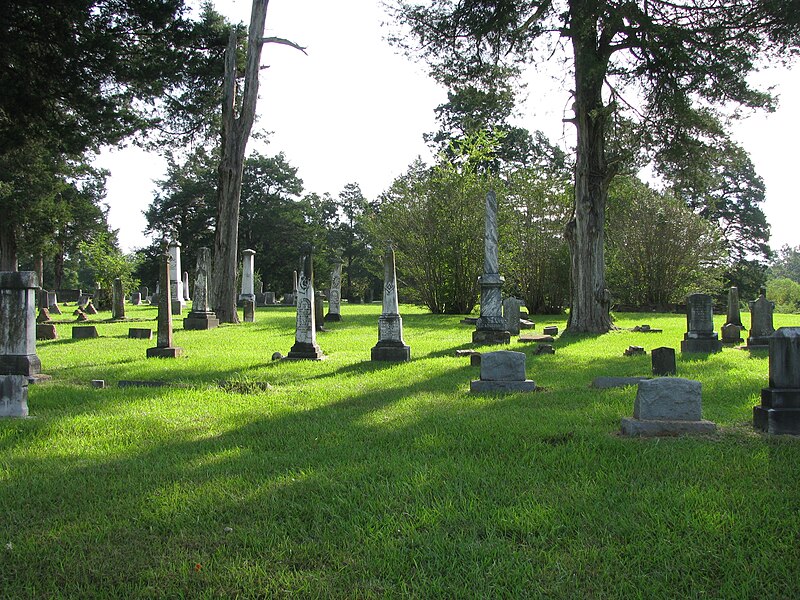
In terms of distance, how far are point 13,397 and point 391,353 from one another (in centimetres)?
637

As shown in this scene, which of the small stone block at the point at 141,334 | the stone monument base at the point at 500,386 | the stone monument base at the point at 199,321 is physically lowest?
the stone monument base at the point at 500,386

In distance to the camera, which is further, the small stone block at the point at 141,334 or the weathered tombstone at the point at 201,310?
the weathered tombstone at the point at 201,310

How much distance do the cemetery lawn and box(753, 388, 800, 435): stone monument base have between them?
0.19 m

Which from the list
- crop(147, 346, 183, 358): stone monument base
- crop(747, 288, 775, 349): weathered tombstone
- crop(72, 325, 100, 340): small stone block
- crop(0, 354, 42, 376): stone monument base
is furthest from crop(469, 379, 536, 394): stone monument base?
crop(72, 325, 100, 340): small stone block

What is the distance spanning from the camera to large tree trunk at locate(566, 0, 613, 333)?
55.0ft

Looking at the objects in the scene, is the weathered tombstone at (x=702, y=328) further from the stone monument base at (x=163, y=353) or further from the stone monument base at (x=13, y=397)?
the stone monument base at (x=13, y=397)

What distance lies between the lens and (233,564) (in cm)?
313


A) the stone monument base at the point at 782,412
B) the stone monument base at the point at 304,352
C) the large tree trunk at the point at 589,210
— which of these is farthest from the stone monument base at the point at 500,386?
the large tree trunk at the point at 589,210

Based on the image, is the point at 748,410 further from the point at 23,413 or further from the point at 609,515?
the point at 23,413

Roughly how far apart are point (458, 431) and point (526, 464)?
1.13 m

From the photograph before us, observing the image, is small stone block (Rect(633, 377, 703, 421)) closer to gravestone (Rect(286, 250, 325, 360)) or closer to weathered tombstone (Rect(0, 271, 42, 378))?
gravestone (Rect(286, 250, 325, 360))

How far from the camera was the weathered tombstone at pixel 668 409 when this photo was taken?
5457 mm

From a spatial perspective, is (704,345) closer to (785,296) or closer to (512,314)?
(512,314)

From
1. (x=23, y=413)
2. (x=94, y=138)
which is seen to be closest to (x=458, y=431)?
(x=23, y=413)
